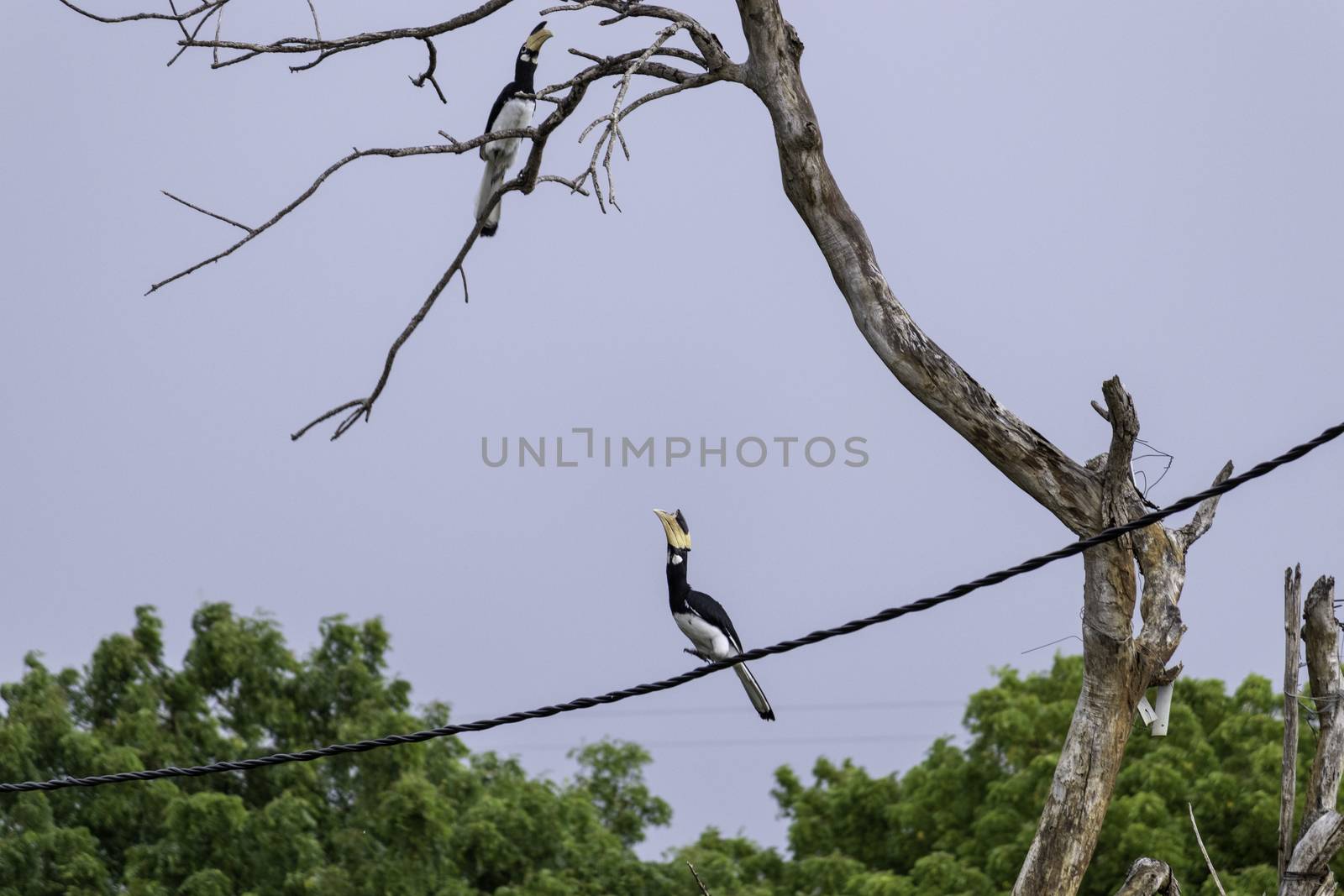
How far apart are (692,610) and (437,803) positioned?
20.8 ft

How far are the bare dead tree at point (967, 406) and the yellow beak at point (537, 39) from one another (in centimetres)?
219

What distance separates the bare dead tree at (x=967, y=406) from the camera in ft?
16.1

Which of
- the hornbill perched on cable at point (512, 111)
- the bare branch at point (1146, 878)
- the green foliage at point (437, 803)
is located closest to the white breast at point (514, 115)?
the hornbill perched on cable at point (512, 111)

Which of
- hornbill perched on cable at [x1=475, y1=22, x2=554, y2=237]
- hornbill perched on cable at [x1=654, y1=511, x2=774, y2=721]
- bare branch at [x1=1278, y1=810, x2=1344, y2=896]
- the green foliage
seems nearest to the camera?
bare branch at [x1=1278, y1=810, x2=1344, y2=896]

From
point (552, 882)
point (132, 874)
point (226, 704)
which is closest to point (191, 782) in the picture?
point (226, 704)

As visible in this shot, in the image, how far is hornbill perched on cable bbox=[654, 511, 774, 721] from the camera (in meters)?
6.04

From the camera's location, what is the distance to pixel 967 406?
5102 mm

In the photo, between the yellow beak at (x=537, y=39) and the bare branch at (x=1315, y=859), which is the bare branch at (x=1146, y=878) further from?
the yellow beak at (x=537, y=39)

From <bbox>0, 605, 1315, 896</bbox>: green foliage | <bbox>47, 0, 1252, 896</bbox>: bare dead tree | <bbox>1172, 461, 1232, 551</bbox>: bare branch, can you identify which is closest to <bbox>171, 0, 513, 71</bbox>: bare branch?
<bbox>47, 0, 1252, 896</bbox>: bare dead tree

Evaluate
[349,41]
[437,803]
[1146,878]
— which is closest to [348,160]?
[349,41]

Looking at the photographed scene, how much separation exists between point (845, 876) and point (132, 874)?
525cm

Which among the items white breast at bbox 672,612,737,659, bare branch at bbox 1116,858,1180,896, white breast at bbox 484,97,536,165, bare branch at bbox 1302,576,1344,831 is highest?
white breast at bbox 484,97,536,165

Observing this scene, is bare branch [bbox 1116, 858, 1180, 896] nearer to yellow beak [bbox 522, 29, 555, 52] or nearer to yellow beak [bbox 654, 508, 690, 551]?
yellow beak [bbox 654, 508, 690, 551]

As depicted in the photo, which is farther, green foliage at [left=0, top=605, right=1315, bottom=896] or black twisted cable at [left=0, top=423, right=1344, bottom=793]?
green foliage at [left=0, top=605, right=1315, bottom=896]
